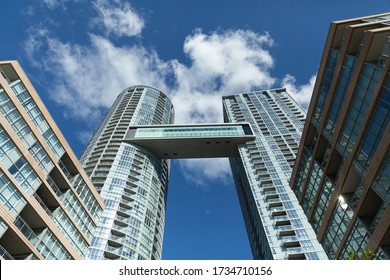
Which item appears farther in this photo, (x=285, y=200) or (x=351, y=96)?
(x=285, y=200)

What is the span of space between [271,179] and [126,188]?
33.9 meters

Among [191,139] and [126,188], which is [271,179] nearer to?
[191,139]

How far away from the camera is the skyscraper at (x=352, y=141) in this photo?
2297cm

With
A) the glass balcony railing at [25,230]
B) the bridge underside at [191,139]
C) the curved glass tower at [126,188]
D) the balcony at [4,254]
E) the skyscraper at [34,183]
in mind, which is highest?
the bridge underside at [191,139]

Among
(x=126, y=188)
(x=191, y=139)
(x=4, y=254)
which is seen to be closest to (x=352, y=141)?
(x=4, y=254)

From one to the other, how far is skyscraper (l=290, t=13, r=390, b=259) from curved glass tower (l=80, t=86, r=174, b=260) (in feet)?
123

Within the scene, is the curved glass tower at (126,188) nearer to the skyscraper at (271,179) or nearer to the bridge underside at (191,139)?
the bridge underside at (191,139)

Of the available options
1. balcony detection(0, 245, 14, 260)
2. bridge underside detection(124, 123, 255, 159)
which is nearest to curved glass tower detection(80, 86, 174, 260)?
bridge underside detection(124, 123, 255, 159)

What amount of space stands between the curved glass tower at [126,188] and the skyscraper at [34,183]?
2145 centimetres

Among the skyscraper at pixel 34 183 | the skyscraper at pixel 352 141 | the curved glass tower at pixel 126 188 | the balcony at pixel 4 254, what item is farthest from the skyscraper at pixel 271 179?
the balcony at pixel 4 254
